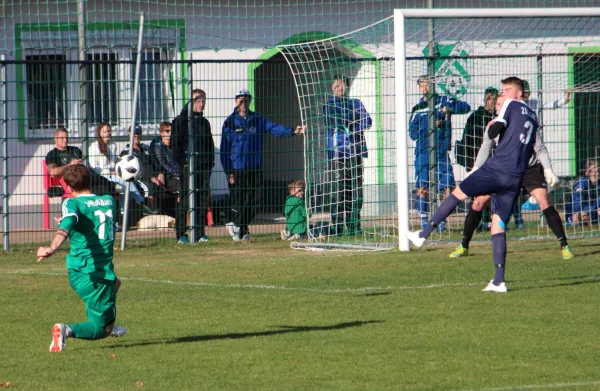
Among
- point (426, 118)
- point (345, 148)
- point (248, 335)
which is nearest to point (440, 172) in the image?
point (426, 118)

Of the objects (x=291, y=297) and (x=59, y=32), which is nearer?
(x=291, y=297)

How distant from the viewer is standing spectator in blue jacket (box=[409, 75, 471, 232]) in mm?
16062

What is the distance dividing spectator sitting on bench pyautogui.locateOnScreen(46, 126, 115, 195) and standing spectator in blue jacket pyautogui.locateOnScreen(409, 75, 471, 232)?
16.1 feet

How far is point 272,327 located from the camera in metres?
8.95

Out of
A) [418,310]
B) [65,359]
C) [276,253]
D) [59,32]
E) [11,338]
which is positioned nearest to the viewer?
[65,359]

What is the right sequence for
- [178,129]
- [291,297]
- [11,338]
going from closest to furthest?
1. [11,338]
2. [291,297]
3. [178,129]

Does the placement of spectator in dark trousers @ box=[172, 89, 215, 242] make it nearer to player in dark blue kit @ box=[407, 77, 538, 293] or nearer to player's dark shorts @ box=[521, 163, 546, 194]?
player's dark shorts @ box=[521, 163, 546, 194]

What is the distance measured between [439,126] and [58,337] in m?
9.52

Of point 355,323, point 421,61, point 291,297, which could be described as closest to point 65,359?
point 355,323

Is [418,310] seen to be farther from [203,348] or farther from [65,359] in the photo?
[65,359]

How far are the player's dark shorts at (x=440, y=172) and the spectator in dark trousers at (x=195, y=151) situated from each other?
322 cm

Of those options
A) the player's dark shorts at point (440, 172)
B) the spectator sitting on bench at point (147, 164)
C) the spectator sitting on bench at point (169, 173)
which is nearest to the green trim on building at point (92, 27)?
the spectator sitting on bench at point (147, 164)

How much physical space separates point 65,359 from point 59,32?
1178 cm

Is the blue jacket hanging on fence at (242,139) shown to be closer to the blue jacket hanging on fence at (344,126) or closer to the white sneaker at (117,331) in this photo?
the blue jacket hanging on fence at (344,126)
